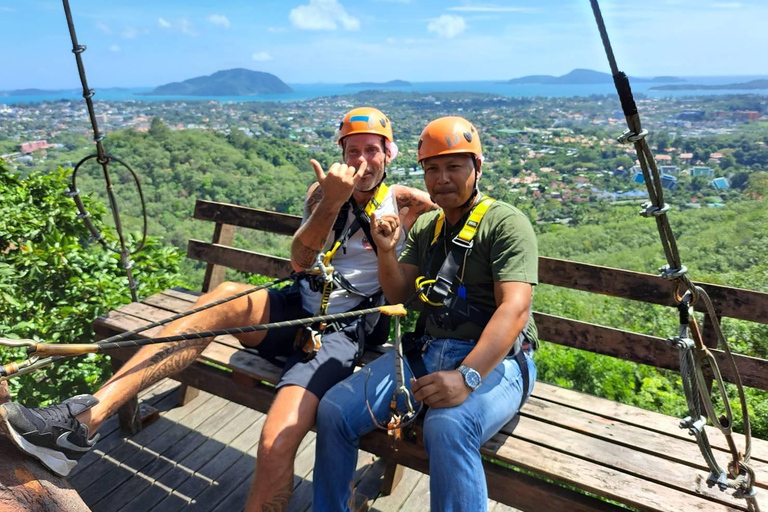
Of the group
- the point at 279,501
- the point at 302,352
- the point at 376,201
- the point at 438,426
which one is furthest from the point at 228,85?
the point at 438,426

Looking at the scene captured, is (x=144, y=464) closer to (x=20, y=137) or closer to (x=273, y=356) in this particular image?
(x=273, y=356)

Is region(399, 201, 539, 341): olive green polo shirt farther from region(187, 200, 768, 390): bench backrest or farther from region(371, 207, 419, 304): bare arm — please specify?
region(187, 200, 768, 390): bench backrest

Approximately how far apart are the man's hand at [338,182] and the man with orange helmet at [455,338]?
0.67ft

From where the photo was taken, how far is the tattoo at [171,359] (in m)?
2.77

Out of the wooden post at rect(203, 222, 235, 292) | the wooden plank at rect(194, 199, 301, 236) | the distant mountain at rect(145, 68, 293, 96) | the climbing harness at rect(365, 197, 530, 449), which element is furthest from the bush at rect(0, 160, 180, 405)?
the distant mountain at rect(145, 68, 293, 96)

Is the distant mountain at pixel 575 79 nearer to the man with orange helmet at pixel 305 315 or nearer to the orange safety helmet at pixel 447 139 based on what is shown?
the man with orange helmet at pixel 305 315

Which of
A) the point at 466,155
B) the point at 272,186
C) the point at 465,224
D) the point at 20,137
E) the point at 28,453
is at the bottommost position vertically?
the point at 272,186

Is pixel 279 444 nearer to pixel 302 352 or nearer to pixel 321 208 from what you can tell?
pixel 302 352

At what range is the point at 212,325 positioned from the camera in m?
2.91

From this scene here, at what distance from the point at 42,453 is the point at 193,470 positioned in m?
1.56

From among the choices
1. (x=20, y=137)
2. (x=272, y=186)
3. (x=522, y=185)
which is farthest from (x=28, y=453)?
(x=20, y=137)

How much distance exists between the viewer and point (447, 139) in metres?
2.55

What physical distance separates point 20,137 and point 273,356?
29.8 metres

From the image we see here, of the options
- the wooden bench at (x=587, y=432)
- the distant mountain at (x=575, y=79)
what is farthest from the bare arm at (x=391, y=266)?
the distant mountain at (x=575, y=79)
